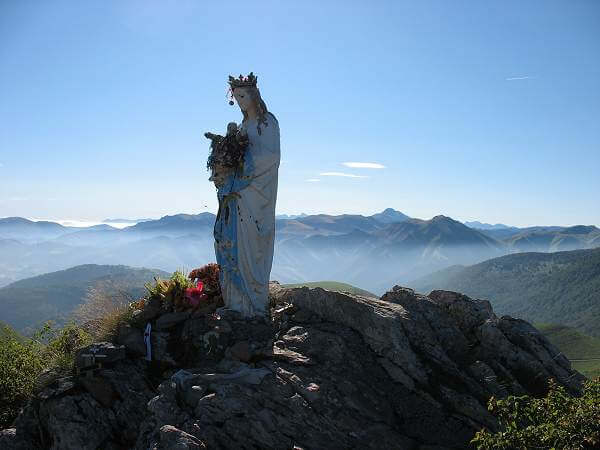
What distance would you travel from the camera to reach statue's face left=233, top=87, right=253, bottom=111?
11195mm

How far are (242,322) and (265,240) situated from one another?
6.34 ft

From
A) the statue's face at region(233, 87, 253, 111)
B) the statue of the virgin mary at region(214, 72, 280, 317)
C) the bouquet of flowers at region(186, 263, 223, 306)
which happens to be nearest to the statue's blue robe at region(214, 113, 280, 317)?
the statue of the virgin mary at region(214, 72, 280, 317)

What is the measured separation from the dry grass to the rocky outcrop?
0.41 m

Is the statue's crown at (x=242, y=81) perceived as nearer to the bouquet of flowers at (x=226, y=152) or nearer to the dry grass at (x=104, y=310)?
the bouquet of flowers at (x=226, y=152)

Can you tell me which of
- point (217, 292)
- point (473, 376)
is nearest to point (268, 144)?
point (217, 292)

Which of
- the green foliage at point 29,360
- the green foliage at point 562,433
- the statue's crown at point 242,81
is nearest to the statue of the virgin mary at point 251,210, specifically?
the statue's crown at point 242,81

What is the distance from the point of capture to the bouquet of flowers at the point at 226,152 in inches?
447

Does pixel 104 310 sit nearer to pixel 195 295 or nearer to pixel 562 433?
pixel 195 295

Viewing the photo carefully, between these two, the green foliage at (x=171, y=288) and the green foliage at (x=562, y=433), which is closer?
the green foliage at (x=562, y=433)

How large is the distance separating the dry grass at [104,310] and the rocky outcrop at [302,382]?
412 millimetres

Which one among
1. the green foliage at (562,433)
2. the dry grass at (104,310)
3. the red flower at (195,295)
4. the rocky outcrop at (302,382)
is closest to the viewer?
the green foliage at (562,433)

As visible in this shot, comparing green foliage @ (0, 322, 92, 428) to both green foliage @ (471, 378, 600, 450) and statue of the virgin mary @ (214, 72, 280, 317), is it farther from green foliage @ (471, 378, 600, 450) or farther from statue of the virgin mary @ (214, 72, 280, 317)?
green foliage @ (471, 378, 600, 450)

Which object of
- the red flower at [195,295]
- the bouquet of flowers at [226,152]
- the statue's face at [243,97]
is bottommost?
the red flower at [195,295]

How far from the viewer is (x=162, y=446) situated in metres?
7.29
